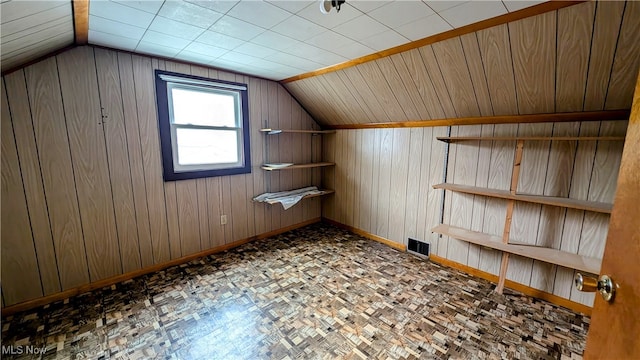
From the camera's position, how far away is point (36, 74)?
6.35 feet

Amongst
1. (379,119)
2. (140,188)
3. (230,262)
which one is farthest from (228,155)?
(379,119)

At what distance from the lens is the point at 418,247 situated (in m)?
3.07

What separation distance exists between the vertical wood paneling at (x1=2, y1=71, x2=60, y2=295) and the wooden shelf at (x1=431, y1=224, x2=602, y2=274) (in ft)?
11.3

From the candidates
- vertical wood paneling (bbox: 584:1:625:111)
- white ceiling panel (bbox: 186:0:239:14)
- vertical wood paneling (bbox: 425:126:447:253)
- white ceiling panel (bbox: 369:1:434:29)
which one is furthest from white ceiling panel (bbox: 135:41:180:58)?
vertical wood paneling (bbox: 584:1:625:111)

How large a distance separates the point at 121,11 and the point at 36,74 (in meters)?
0.99

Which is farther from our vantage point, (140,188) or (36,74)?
(140,188)

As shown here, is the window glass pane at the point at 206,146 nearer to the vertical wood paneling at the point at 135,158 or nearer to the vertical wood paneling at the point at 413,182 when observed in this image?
the vertical wood paneling at the point at 135,158

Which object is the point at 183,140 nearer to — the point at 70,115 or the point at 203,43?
the point at 70,115

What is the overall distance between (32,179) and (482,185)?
3.88 meters

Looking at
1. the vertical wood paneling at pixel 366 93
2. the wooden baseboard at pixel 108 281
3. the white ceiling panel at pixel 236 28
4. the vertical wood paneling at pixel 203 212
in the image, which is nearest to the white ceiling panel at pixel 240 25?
the white ceiling panel at pixel 236 28

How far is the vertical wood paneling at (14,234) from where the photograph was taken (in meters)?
1.88

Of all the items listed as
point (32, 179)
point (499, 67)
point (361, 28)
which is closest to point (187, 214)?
point (32, 179)

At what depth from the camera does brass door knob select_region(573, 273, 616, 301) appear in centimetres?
76

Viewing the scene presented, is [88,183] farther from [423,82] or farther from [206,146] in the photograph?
[423,82]
